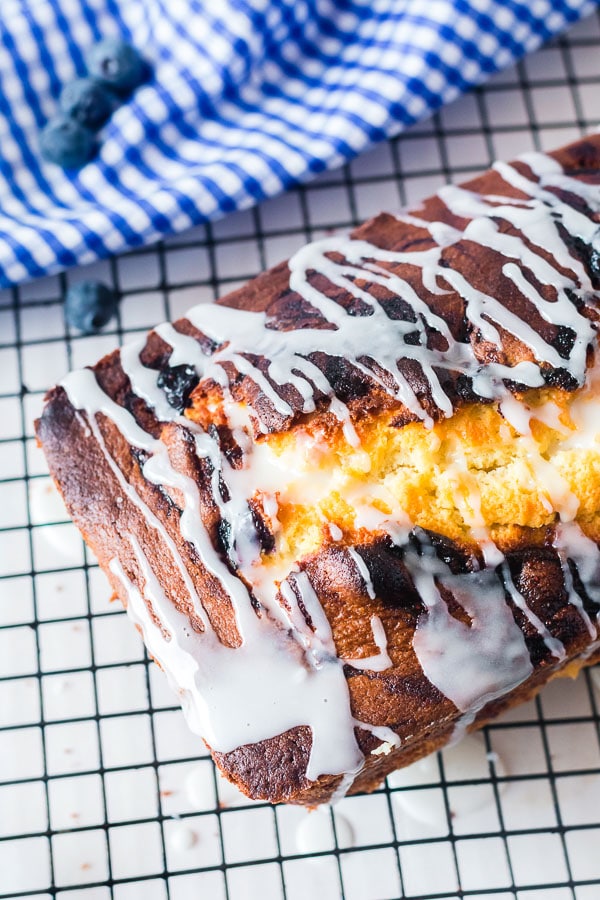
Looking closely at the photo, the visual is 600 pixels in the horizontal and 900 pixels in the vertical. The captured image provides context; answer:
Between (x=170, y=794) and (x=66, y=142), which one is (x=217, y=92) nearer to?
(x=66, y=142)

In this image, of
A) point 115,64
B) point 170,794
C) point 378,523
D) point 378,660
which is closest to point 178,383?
point 378,523

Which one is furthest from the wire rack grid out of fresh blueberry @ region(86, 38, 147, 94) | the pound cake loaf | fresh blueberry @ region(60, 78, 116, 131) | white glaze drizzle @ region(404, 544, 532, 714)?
fresh blueberry @ region(86, 38, 147, 94)

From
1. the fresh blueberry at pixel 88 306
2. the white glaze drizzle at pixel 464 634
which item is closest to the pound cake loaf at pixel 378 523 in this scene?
the white glaze drizzle at pixel 464 634

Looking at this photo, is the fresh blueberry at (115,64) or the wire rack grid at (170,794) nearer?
the wire rack grid at (170,794)

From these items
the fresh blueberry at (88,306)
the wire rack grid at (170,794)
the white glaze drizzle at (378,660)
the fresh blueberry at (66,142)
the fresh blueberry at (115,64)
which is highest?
the fresh blueberry at (115,64)

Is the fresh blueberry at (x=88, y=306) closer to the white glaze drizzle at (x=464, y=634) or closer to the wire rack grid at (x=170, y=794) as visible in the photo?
the wire rack grid at (x=170, y=794)
